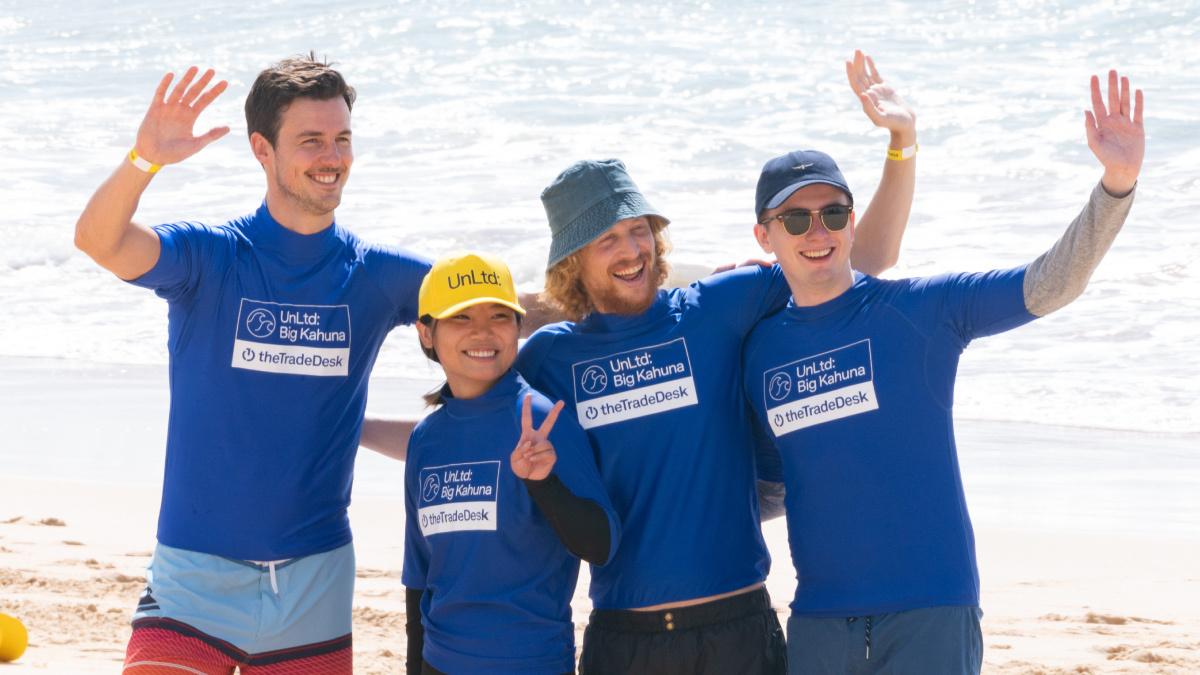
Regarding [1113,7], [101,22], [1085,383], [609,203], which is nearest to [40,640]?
[609,203]


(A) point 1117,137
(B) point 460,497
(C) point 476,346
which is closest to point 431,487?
(B) point 460,497

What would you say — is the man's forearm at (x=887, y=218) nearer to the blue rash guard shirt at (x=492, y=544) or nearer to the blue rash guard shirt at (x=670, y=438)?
the blue rash guard shirt at (x=670, y=438)

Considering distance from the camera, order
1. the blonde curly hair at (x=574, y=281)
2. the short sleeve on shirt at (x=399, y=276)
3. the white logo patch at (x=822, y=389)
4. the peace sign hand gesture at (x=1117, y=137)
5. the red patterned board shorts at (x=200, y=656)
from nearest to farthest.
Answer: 1. the peace sign hand gesture at (x=1117, y=137)
2. the white logo patch at (x=822, y=389)
3. the red patterned board shorts at (x=200, y=656)
4. the blonde curly hair at (x=574, y=281)
5. the short sleeve on shirt at (x=399, y=276)

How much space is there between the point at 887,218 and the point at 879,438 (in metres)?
0.85

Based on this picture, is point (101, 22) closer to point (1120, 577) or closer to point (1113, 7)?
point (1113, 7)

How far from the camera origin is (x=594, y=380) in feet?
12.2

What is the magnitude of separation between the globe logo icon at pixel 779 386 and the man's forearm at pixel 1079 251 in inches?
24.9

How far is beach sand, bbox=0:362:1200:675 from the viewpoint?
5.73 m

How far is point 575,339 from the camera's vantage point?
12.6ft

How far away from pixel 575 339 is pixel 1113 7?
2050 cm

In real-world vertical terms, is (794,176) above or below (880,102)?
below

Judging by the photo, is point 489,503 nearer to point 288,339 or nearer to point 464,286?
point 464,286

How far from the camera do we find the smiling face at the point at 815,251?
143 inches

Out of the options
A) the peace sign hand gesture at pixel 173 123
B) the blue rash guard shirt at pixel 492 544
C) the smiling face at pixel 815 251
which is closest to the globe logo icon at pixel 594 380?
the blue rash guard shirt at pixel 492 544
